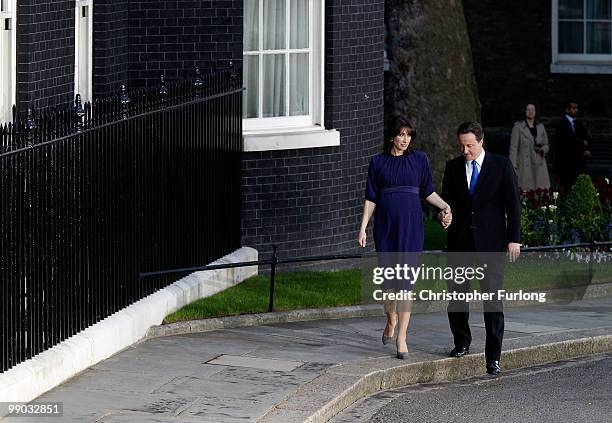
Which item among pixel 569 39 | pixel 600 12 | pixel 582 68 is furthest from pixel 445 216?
pixel 600 12

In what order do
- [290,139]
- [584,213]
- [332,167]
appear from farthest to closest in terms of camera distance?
[584,213] → [332,167] → [290,139]

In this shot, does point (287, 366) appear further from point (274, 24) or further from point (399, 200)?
point (274, 24)

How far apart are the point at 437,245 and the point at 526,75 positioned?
43.8 feet

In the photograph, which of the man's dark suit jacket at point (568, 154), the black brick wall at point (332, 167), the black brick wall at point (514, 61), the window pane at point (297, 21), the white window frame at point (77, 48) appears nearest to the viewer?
the white window frame at point (77, 48)

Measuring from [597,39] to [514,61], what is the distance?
1620 millimetres

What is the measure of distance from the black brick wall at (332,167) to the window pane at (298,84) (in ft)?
0.68

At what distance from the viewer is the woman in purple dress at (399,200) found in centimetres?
1198

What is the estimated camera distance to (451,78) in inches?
901

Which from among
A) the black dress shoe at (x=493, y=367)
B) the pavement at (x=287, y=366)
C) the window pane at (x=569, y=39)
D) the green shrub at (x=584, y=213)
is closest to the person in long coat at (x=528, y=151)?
the green shrub at (x=584, y=213)

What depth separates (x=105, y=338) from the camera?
37.7 ft

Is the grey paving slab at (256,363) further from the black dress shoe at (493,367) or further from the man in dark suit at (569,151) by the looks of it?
the man in dark suit at (569,151)

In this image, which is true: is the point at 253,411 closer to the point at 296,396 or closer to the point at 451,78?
the point at 296,396

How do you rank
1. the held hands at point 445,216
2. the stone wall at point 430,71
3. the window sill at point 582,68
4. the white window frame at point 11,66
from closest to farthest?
the held hands at point 445,216, the white window frame at point 11,66, the stone wall at point 430,71, the window sill at point 582,68

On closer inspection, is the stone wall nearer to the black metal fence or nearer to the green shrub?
the green shrub
